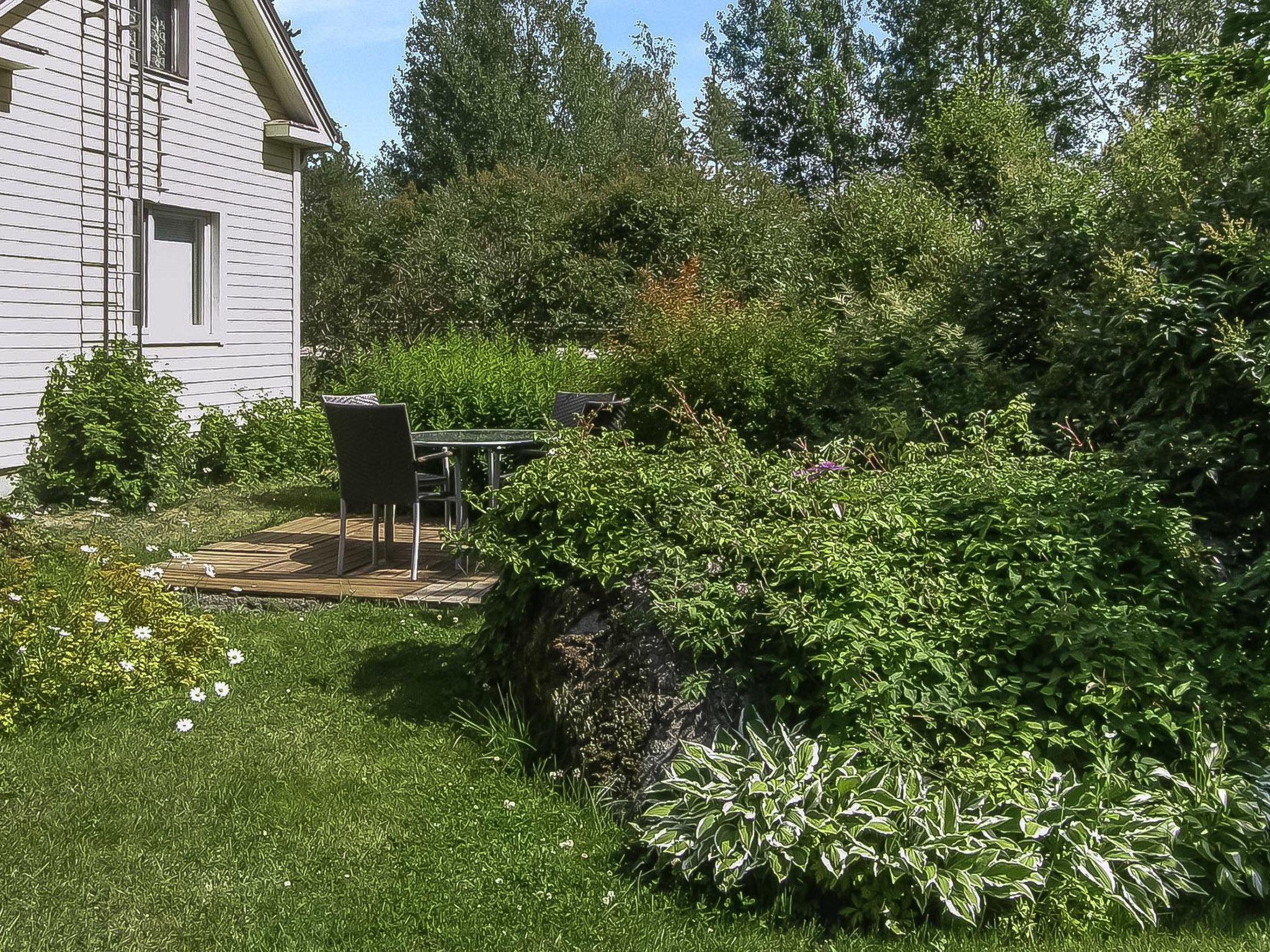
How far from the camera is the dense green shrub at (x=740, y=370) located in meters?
7.75

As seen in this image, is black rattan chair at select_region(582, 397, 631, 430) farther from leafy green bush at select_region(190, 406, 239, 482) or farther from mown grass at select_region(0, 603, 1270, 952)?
leafy green bush at select_region(190, 406, 239, 482)

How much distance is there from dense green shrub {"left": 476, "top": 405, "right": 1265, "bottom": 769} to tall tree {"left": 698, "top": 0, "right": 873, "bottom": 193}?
104 feet

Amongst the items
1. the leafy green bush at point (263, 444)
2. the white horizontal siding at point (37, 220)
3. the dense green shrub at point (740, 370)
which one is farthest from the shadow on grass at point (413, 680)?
the leafy green bush at point (263, 444)

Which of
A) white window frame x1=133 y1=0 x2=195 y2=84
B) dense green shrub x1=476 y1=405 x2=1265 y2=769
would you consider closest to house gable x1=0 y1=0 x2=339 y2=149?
white window frame x1=133 y1=0 x2=195 y2=84

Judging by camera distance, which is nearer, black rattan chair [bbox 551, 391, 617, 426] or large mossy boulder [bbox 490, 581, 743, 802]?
large mossy boulder [bbox 490, 581, 743, 802]

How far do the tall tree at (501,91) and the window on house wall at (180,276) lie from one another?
73.7ft

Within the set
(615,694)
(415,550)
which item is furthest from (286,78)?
(615,694)

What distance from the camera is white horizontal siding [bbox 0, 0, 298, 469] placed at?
1058 centimetres

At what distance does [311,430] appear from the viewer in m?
12.8

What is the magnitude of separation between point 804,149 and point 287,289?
24478 millimetres

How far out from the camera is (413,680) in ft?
17.2

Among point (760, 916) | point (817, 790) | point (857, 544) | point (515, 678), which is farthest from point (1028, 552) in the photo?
point (515, 678)

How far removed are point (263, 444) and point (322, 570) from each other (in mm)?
5354

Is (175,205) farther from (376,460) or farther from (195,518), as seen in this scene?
(376,460)
